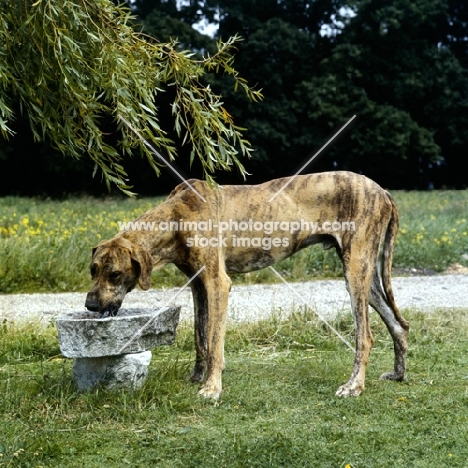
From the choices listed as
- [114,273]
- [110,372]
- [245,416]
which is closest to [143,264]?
[114,273]

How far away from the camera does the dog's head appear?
550cm

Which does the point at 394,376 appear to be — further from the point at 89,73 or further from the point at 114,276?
the point at 89,73

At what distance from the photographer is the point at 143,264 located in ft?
18.4

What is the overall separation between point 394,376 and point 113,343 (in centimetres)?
244

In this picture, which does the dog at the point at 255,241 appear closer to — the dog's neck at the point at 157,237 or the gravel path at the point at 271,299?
the dog's neck at the point at 157,237

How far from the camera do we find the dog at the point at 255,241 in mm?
5773

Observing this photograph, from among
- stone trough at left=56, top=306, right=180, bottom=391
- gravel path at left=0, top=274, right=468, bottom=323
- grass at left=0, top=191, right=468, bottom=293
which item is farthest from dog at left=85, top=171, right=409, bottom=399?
grass at left=0, top=191, right=468, bottom=293

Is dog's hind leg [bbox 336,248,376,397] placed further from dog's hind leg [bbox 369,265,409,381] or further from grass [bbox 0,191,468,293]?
grass [bbox 0,191,468,293]

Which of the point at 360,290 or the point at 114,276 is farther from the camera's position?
the point at 360,290

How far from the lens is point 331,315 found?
8.49 metres

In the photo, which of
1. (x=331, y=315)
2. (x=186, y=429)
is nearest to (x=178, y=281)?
(x=331, y=315)

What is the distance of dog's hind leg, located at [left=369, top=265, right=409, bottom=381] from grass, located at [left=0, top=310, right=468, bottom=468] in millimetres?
155

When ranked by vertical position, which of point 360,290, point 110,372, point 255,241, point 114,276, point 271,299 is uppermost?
point 255,241

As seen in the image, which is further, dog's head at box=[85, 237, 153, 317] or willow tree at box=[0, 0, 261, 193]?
dog's head at box=[85, 237, 153, 317]
